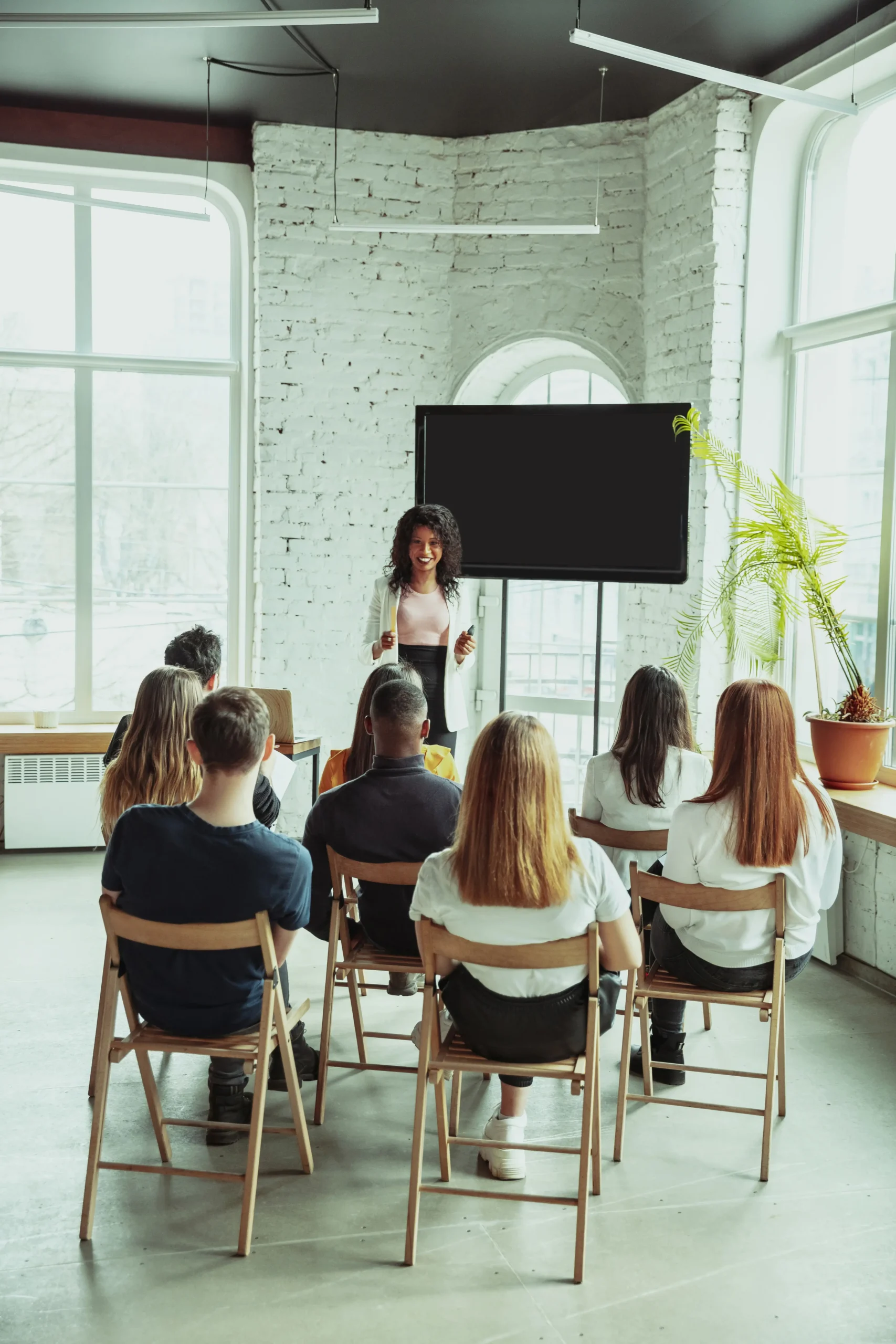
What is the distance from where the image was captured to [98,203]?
5.87 meters

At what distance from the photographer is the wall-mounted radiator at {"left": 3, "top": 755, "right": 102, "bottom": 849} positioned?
5660mm

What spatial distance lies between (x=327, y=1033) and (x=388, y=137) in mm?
4502

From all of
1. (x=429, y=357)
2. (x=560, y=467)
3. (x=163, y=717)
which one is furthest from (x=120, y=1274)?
(x=429, y=357)

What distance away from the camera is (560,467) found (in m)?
4.71

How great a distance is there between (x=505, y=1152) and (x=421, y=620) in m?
2.42

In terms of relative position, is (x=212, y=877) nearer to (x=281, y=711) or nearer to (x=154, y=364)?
(x=281, y=711)

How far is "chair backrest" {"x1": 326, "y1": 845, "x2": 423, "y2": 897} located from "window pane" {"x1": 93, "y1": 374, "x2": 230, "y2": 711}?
335 centimetres

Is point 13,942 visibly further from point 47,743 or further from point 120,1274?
point 120,1274

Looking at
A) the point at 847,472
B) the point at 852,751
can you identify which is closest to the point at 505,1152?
the point at 852,751

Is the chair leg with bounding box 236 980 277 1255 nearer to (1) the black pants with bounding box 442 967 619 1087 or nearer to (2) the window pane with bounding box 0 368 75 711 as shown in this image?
(1) the black pants with bounding box 442 967 619 1087

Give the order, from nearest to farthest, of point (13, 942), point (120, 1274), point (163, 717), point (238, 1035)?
point (120, 1274)
point (238, 1035)
point (163, 717)
point (13, 942)

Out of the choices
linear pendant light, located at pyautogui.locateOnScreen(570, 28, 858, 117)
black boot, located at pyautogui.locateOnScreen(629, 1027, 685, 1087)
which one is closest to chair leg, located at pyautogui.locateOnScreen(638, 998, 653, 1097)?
black boot, located at pyautogui.locateOnScreen(629, 1027, 685, 1087)

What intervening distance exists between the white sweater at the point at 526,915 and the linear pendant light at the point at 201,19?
8.91 feet

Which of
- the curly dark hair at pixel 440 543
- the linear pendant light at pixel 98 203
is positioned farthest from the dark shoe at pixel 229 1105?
the linear pendant light at pixel 98 203
